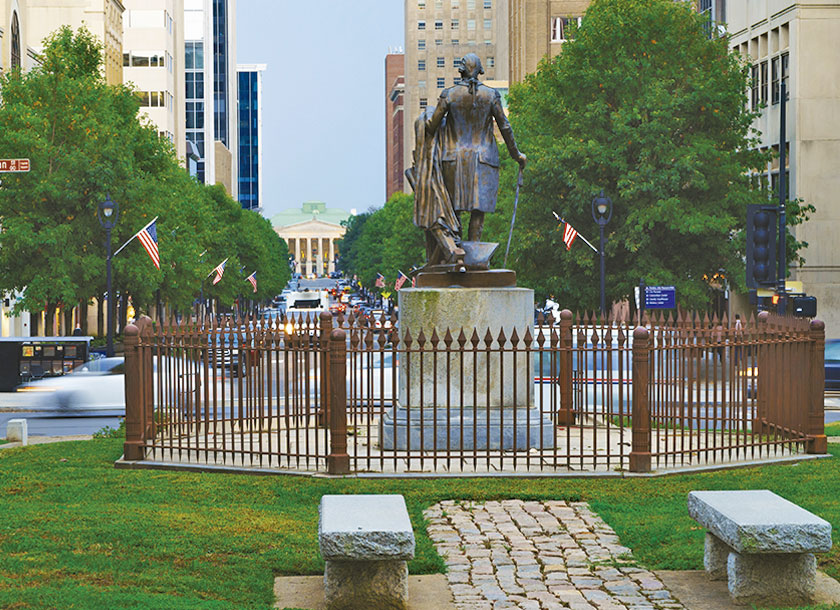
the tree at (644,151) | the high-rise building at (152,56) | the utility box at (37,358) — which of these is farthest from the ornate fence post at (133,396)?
the high-rise building at (152,56)

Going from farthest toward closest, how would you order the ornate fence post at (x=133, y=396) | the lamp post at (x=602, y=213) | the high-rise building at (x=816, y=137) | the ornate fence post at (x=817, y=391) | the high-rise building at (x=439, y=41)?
the high-rise building at (x=439, y=41) → the high-rise building at (x=816, y=137) → the lamp post at (x=602, y=213) → the ornate fence post at (x=817, y=391) → the ornate fence post at (x=133, y=396)

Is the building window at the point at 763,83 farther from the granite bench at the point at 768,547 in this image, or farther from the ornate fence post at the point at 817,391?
the granite bench at the point at 768,547

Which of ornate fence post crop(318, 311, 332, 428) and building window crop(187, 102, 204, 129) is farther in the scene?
building window crop(187, 102, 204, 129)

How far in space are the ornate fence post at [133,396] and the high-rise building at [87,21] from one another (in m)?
49.2

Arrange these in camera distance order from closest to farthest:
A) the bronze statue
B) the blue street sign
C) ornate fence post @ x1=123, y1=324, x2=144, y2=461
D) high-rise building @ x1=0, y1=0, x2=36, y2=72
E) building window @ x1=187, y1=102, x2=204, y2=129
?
ornate fence post @ x1=123, y1=324, x2=144, y2=461
the bronze statue
the blue street sign
high-rise building @ x1=0, y1=0, x2=36, y2=72
building window @ x1=187, y1=102, x2=204, y2=129

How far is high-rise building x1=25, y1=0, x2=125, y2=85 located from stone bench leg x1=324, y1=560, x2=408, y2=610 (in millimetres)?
56203

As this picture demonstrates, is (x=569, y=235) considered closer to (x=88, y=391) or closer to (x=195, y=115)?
(x=88, y=391)

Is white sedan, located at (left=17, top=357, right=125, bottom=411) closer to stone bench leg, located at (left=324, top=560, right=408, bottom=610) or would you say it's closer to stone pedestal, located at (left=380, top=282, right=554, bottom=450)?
stone pedestal, located at (left=380, top=282, right=554, bottom=450)

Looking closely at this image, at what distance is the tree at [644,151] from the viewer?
45.7 metres

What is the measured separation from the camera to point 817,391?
1711 cm

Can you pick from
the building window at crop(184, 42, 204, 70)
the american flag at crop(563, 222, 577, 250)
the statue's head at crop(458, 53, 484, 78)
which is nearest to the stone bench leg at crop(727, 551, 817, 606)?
the statue's head at crop(458, 53, 484, 78)

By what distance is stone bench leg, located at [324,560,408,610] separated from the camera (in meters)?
9.77

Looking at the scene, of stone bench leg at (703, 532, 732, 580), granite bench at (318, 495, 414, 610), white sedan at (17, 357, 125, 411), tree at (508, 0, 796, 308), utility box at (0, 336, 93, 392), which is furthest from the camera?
tree at (508, 0, 796, 308)

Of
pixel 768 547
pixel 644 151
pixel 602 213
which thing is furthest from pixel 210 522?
pixel 644 151
